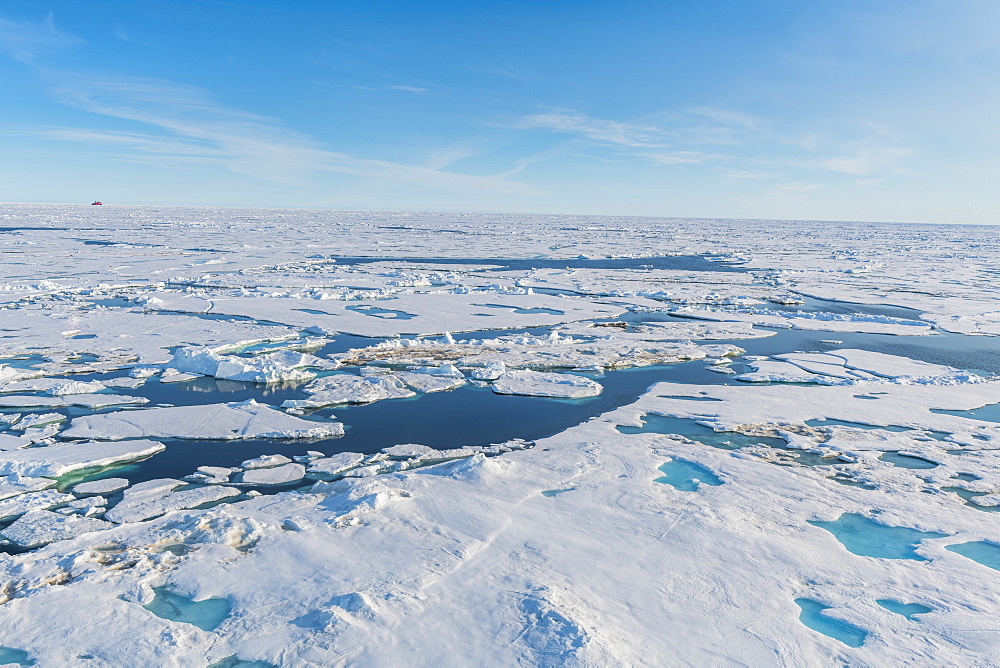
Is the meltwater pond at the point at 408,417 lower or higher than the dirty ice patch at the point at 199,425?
lower

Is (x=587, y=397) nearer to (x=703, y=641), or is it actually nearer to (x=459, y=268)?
(x=703, y=641)

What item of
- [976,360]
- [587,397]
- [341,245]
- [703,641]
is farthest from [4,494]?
[341,245]

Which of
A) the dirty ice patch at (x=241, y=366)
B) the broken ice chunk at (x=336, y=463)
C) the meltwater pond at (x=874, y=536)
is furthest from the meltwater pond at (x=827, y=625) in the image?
the dirty ice patch at (x=241, y=366)

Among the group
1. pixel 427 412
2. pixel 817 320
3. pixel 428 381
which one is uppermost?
pixel 817 320

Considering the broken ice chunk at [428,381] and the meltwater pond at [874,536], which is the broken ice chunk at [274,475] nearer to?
the broken ice chunk at [428,381]

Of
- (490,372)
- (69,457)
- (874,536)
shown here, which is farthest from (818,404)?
(69,457)

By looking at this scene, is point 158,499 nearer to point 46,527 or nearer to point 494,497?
point 46,527
